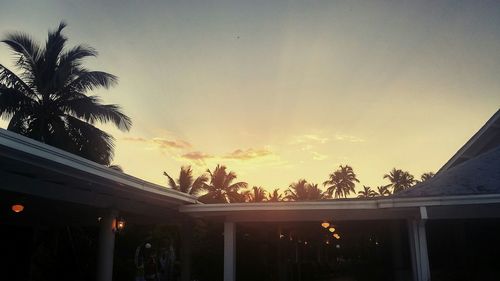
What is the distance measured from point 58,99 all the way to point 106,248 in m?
8.47

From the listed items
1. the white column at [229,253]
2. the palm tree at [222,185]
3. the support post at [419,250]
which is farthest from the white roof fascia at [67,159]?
the palm tree at [222,185]

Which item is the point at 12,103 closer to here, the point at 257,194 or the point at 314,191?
the point at 257,194

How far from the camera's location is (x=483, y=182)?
12211mm

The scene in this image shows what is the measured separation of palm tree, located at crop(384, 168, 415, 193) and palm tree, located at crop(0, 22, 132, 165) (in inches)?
2304

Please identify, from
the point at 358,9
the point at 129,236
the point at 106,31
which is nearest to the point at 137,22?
the point at 106,31

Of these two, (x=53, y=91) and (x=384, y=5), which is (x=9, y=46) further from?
(x=384, y=5)

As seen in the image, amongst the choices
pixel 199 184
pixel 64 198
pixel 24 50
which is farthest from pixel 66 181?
pixel 199 184

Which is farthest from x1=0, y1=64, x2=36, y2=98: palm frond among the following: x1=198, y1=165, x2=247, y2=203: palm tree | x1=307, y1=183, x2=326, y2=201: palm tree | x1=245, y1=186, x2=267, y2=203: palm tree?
x1=307, y1=183, x2=326, y2=201: palm tree

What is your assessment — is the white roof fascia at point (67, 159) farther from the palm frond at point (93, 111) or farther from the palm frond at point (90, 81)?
the palm frond at point (90, 81)

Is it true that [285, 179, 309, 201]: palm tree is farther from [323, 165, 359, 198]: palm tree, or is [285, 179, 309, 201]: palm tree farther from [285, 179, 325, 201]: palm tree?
[323, 165, 359, 198]: palm tree

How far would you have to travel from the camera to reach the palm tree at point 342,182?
69.9m

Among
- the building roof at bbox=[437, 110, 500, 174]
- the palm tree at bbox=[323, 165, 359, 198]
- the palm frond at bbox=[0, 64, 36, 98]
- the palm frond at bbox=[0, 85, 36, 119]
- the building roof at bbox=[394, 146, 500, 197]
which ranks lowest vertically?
the building roof at bbox=[394, 146, 500, 197]

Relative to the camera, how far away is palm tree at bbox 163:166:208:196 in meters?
38.0

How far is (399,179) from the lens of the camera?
6969 centimetres
